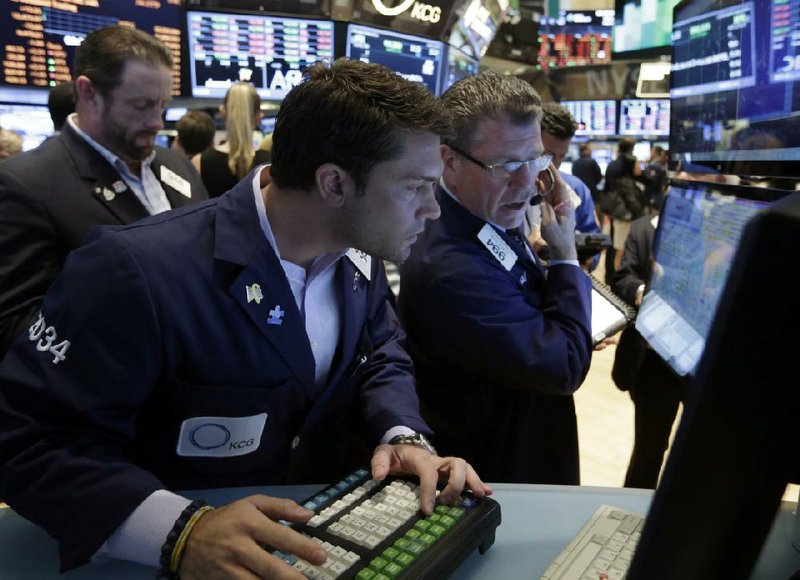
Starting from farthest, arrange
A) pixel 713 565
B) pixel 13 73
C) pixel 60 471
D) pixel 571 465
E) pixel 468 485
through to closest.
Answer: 1. pixel 13 73
2. pixel 571 465
3. pixel 468 485
4. pixel 60 471
5. pixel 713 565

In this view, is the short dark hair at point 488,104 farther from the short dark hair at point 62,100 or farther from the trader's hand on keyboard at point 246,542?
the short dark hair at point 62,100

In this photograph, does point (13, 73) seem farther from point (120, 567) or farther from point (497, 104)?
point (120, 567)

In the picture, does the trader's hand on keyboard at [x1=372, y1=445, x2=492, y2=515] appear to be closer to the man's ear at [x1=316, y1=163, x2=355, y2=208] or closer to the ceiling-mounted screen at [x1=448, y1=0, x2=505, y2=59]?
the man's ear at [x1=316, y1=163, x2=355, y2=208]

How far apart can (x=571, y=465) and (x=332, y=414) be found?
78cm

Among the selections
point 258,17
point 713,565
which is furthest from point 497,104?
point 258,17

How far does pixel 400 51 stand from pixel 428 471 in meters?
3.15

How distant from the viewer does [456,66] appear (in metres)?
4.22

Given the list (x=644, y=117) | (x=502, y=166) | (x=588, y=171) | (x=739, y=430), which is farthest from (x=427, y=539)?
(x=644, y=117)

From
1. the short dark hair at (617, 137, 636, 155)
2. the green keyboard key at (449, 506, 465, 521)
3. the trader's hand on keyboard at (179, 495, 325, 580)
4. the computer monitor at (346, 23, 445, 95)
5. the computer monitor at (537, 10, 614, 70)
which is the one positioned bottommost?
the green keyboard key at (449, 506, 465, 521)

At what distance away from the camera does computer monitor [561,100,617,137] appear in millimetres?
7805

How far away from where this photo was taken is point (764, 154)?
106cm

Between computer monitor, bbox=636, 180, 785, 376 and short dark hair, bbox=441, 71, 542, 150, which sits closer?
computer monitor, bbox=636, 180, 785, 376

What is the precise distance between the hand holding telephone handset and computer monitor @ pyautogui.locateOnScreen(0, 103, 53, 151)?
261cm

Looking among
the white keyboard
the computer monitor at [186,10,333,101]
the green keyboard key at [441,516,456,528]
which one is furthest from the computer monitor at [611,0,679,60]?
the green keyboard key at [441,516,456,528]
